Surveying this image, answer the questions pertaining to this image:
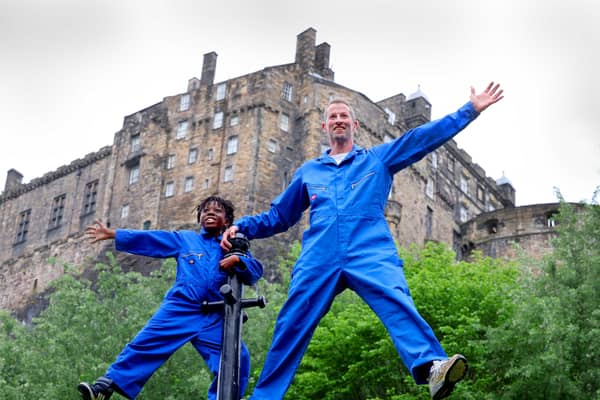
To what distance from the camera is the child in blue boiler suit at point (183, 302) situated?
6820mm

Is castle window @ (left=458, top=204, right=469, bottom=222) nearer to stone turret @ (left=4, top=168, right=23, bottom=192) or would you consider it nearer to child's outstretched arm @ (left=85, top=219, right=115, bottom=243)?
stone turret @ (left=4, top=168, right=23, bottom=192)

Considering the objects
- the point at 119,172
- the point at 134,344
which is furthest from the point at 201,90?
the point at 134,344

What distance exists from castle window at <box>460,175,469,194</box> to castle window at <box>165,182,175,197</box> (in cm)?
2571

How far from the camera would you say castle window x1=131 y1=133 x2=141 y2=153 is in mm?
63188

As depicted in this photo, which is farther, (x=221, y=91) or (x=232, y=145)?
(x=221, y=91)

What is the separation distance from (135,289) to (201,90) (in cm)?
3444

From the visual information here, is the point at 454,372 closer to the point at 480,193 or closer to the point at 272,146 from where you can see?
the point at 272,146

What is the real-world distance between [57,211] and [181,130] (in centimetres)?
1349

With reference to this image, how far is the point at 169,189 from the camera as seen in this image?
59.3 meters

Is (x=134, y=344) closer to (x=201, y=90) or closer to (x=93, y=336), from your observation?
(x=93, y=336)

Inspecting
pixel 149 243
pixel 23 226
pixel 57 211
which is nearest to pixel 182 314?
pixel 149 243

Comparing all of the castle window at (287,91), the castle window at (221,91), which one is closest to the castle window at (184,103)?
the castle window at (221,91)

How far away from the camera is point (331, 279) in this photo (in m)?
6.49

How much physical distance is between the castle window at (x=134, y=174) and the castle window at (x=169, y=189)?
2.97 metres
